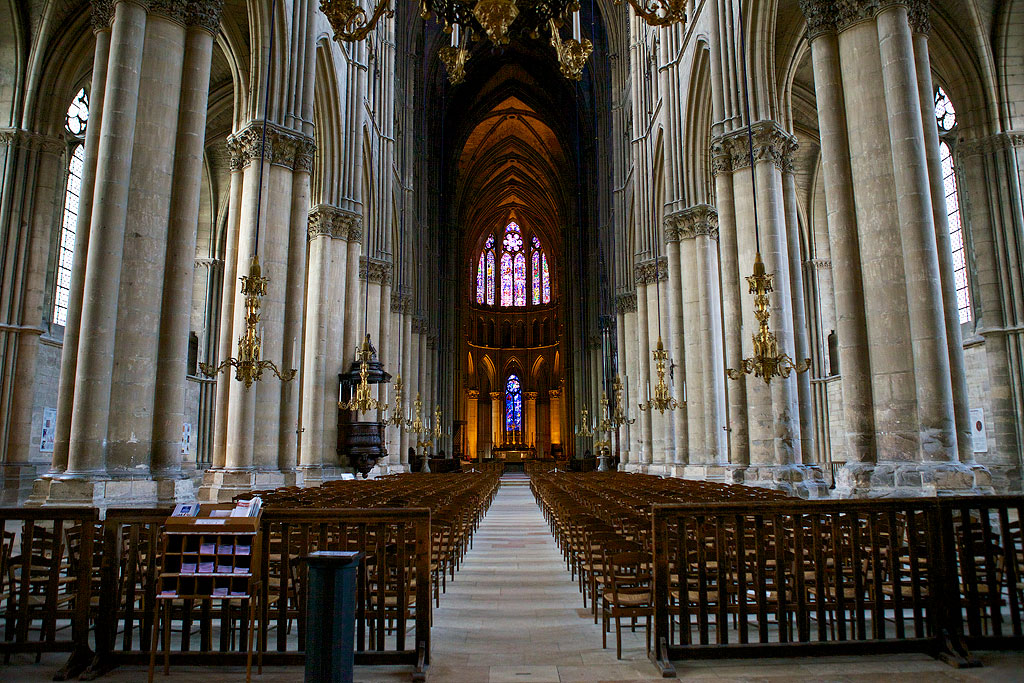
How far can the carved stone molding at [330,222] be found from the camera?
64.8 ft

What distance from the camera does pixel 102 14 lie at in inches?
429

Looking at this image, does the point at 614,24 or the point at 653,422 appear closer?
the point at 653,422

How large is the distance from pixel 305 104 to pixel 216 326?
14.9 metres

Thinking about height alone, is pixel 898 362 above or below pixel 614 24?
below

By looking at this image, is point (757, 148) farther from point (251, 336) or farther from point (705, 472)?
point (251, 336)

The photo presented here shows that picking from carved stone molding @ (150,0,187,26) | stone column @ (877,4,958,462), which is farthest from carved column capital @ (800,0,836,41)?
carved stone molding @ (150,0,187,26)

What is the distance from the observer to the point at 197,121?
11195mm

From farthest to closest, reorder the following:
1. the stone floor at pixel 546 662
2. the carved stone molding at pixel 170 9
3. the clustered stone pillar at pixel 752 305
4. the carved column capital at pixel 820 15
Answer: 1. the clustered stone pillar at pixel 752 305
2. the carved column capital at pixel 820 15
3. the carved stone molding at pixel 170 9
4. the stone floor at pixel 546 662

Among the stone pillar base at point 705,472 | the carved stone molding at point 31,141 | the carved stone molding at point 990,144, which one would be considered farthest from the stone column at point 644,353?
the carved stone molding at point 31,141

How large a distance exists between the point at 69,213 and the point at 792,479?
2117cm

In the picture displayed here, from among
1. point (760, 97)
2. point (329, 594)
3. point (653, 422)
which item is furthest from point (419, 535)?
point (653, 422)

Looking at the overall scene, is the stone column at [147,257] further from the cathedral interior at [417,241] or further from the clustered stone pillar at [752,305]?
the clustered stone pillar at [752,305]

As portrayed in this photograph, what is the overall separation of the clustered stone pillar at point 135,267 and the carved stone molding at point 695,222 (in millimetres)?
14620

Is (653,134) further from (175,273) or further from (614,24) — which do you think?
(175,273)
